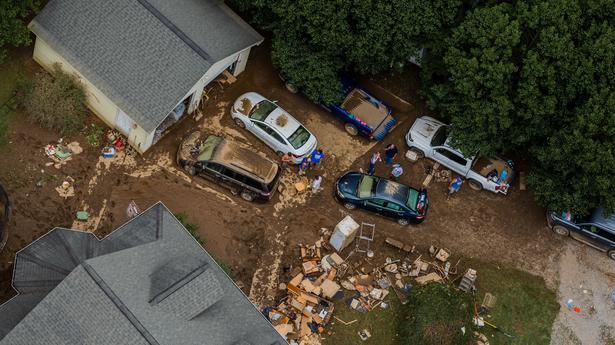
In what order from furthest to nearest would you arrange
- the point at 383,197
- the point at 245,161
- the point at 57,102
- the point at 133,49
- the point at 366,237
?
the point at 366,237, the point at 383,197, the point at 57,102, the point at 133,49, the point at 245,161

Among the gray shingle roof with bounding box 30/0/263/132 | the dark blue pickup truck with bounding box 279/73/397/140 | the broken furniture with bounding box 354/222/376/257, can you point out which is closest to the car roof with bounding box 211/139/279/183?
the gray shingle roof with bounding box 30/0/263/132

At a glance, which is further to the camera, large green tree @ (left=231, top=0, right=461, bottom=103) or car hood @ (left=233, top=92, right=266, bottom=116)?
car hood @ (left=233, top=92, right=266, bottom=116)

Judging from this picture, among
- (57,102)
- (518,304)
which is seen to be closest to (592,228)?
(518,304)

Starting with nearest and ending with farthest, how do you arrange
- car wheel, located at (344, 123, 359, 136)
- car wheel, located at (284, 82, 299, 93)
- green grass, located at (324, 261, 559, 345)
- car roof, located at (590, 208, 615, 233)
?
green grass, located at (324, 261, 559, 345), car roof, located at (590, 208, 615, 233), car wheel, located at (344, 123, 359, 136), car wheel, located at (284, 82, 299, 93)

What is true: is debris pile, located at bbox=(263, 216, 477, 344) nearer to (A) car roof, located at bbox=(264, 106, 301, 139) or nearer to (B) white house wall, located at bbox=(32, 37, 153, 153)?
(A) car roof, located at bbox=(264, 106, 301, 139)

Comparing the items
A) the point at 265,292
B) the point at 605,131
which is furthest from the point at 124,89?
the point at 605,131

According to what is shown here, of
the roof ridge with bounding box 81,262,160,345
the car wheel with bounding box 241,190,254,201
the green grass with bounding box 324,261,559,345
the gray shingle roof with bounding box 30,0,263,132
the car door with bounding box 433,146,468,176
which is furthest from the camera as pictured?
the car door with bounding box 433,146,468,176

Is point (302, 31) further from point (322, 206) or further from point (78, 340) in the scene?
point (78, 340)

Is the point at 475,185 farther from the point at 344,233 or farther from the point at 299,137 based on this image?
the point at 299,137
